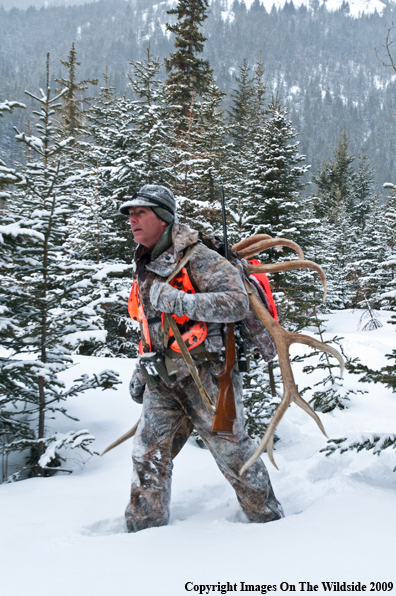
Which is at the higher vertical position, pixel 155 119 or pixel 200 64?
pixel 200 64

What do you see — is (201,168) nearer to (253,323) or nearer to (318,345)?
(253,323)

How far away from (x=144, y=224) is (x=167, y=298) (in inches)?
27.0

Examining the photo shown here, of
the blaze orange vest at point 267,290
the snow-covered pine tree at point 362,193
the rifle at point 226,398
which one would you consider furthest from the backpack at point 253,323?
the snow-covered pine tree at point 362,193

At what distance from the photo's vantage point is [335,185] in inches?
1505

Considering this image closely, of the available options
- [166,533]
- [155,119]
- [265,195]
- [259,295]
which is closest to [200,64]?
[155,119]

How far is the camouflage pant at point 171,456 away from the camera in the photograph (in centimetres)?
292

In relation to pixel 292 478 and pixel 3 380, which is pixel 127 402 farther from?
pixel 292 478

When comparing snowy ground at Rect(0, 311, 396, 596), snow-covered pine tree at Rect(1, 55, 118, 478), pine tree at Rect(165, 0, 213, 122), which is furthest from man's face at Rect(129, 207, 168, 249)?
pine tree at Rect(165, 0, 213, 122)

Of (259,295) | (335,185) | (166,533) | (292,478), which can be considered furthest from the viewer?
(335,185)

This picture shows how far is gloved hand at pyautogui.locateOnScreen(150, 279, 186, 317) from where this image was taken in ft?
8.98

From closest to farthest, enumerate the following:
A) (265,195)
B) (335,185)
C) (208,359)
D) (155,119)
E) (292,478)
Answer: (208,359)
(292,478)
(265,195)
(155,119)
(335,185)

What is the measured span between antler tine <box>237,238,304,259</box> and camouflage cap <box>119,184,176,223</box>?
69cm

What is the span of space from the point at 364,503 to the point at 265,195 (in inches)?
495

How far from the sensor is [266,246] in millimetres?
3375
